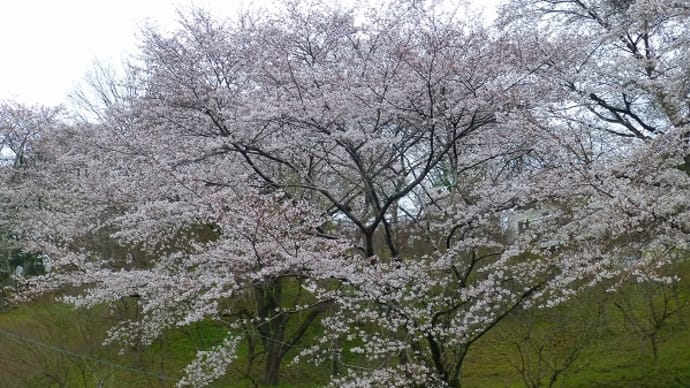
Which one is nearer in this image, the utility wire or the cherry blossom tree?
the cherry blossom tree

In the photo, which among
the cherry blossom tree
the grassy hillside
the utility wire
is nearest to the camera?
the cherry blossom tree

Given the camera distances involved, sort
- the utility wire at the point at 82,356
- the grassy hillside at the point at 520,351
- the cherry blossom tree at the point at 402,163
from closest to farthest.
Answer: the cherry blossom tree at the point at 402,163 → the utility wire at the point at 82,356 → the grassy hillside at the point at 520,351

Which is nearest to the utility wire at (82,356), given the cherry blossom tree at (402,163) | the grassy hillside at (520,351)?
the grassy hillside at (520,351)

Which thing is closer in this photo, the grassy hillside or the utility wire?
the utility wire

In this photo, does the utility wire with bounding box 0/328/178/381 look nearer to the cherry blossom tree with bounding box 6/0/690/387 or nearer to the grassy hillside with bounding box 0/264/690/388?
the grassy hillside with bounding box 0/264/690/388

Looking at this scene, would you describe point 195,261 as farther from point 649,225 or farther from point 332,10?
point 649,225

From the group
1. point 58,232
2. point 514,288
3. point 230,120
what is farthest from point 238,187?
point 58,232

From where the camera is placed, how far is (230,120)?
736 cm

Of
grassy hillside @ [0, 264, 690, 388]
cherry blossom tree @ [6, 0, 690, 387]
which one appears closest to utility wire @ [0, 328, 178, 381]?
grassy hillside @ [0, 264, 690, 388]

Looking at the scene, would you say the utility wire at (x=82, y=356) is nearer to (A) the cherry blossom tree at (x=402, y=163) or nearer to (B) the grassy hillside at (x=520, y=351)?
(B) the grassy hillside at (x=520, y=351)

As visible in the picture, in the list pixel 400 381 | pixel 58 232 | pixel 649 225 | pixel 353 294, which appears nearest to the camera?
pixel 649 225

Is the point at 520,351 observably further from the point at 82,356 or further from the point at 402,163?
the point at 82,356

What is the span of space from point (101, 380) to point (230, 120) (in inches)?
159

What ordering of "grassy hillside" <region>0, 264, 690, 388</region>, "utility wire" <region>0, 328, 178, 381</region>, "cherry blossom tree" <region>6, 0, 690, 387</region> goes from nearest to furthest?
"cherry blossom tree" <region>6, 0, 690, 387</region>, "utility wire" <region>0, 328, 178, 381</region>, "grassy hillside" <region>0, 264, 690, 388</region>
